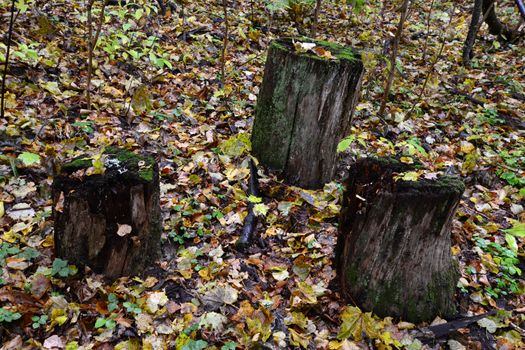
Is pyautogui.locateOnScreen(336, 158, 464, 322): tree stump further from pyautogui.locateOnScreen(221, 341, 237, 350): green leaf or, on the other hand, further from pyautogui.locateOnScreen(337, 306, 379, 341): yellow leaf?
pyautogui.locateOnScreen(221, 341, 237, 350): green leaf

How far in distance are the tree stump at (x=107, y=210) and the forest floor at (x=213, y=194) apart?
13 centimetres

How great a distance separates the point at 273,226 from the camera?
331 centimetres

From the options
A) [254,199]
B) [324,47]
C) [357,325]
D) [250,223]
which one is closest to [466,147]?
[324,47]

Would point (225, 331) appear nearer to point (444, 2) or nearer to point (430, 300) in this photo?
point (430, 300)

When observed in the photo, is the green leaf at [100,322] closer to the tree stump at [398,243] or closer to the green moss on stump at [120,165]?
the green moss on stump at [120,165]

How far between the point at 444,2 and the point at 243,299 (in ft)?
32.9

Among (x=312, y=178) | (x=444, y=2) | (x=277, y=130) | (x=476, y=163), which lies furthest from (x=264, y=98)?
(x=444, y=2)

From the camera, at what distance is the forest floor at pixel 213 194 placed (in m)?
2.42

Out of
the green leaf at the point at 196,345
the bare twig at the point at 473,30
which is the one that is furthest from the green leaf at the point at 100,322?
the bare twig at the point at 473,30

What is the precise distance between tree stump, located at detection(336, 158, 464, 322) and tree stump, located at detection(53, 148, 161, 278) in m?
1.35

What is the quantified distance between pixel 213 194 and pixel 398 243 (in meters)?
1.71

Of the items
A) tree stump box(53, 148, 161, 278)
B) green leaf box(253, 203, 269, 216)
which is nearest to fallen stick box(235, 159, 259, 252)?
green leaf box(253, 203, 269, 216)

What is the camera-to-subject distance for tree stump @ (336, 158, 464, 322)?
92.8 inches

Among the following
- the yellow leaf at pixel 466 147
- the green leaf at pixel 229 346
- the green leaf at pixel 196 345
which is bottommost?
the green leaf at pixel 196 345
